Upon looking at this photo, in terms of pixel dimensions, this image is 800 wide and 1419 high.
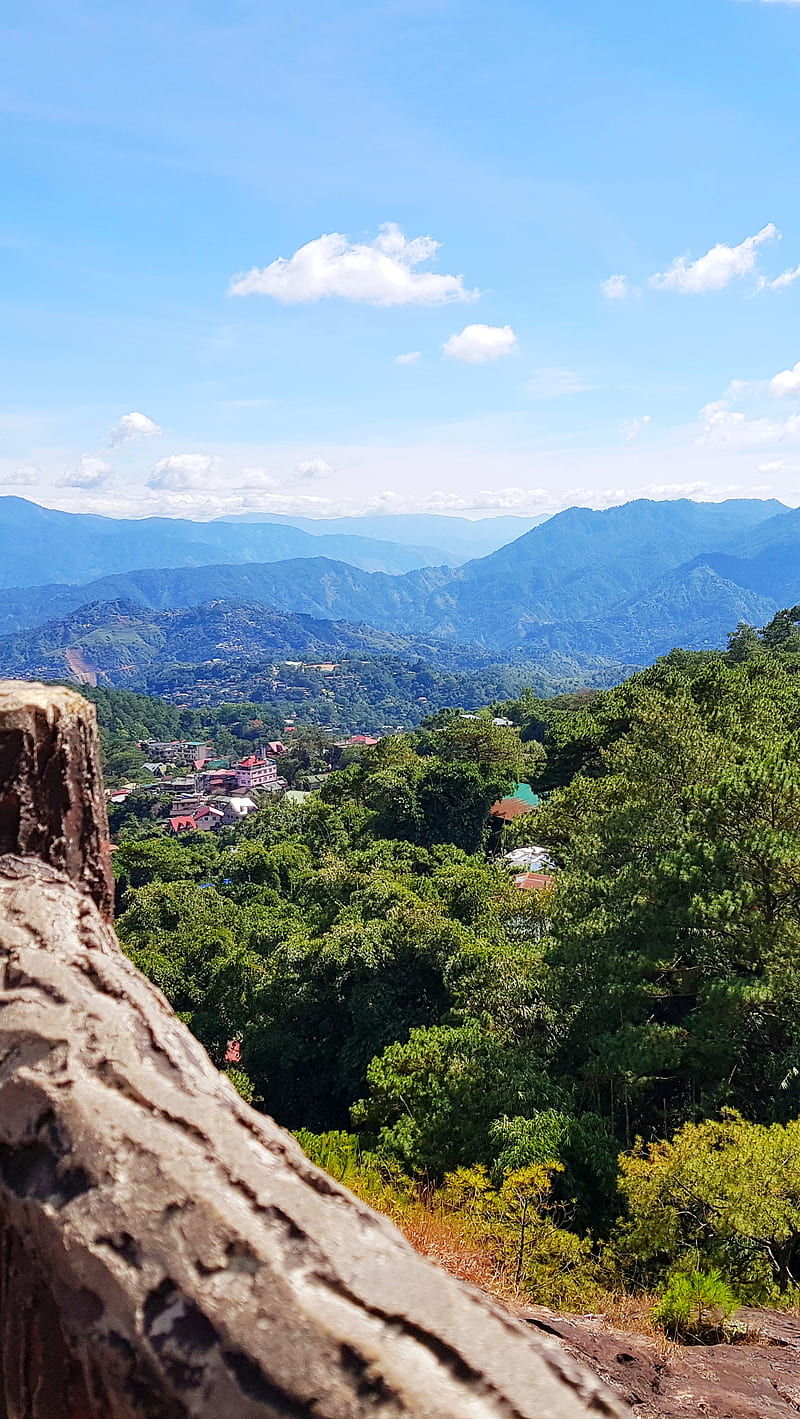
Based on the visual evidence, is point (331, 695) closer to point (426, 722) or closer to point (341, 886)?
point (426, 722)

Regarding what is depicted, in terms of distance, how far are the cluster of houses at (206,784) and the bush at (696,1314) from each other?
51.3 metres

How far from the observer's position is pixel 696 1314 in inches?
215

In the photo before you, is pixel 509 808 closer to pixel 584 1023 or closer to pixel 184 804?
pixel 584 1023

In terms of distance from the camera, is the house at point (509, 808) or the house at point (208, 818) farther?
the house at point (208, 818)

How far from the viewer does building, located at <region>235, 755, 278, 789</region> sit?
84494 millimetres

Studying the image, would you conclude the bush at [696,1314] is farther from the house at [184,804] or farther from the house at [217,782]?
the house at [217,782]

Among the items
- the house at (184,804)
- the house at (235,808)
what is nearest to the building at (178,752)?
the house at (235,808)

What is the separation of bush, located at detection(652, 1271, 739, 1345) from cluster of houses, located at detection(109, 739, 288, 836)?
51.3m

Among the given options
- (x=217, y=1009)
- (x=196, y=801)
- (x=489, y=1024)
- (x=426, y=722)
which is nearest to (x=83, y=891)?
(x=489, y=1024)

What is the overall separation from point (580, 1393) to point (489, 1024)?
12.8m

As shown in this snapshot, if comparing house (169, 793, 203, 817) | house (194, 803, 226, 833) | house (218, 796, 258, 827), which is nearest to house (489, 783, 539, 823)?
house (194, 803, 226, 833)

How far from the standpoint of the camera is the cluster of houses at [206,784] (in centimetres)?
6844

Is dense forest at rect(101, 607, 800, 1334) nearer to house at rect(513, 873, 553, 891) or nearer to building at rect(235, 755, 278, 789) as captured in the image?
house at rect(513, 873, 553, 891)

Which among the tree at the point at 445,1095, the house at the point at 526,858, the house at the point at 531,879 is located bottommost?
the house at the point at 526,858
